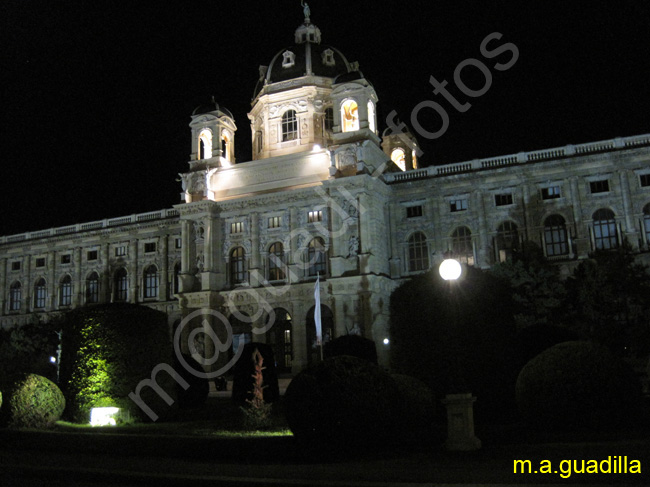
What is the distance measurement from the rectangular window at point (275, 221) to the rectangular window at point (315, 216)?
2.59 m

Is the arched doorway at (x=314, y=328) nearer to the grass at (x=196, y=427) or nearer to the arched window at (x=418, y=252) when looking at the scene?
the arched window at (x=418, y=252)

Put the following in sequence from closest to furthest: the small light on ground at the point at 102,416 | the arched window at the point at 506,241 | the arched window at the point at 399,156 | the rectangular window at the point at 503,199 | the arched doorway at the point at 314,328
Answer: the small light on ground at the point at 102,416
the arched window at the point at 506,241
the rectangular window at the point at 503,199
the arched doorway at the point at 314,328
the arched window at the point at 399,156

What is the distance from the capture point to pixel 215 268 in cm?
5247

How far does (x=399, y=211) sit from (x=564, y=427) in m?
34.9

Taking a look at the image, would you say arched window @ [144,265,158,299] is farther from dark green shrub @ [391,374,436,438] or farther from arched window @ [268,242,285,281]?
dark green shrub @ [391,374,436,438]

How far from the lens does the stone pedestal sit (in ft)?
47.8

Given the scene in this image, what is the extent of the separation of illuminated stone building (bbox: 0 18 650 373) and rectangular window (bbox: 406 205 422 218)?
0.09 meters

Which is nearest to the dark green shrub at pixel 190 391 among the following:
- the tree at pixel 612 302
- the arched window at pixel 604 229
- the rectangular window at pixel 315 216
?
the tree at pixel 612 302

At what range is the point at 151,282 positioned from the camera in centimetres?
6144

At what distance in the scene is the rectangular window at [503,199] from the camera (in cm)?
4828

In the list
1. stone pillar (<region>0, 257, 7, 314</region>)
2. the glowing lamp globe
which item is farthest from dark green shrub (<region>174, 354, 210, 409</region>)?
stone pillar (<region>0, 257, 7, 314</region>)

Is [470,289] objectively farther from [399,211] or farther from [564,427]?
[399,211]

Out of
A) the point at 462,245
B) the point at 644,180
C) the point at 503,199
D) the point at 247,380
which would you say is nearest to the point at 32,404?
the point at 247,380

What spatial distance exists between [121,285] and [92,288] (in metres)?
3.38
